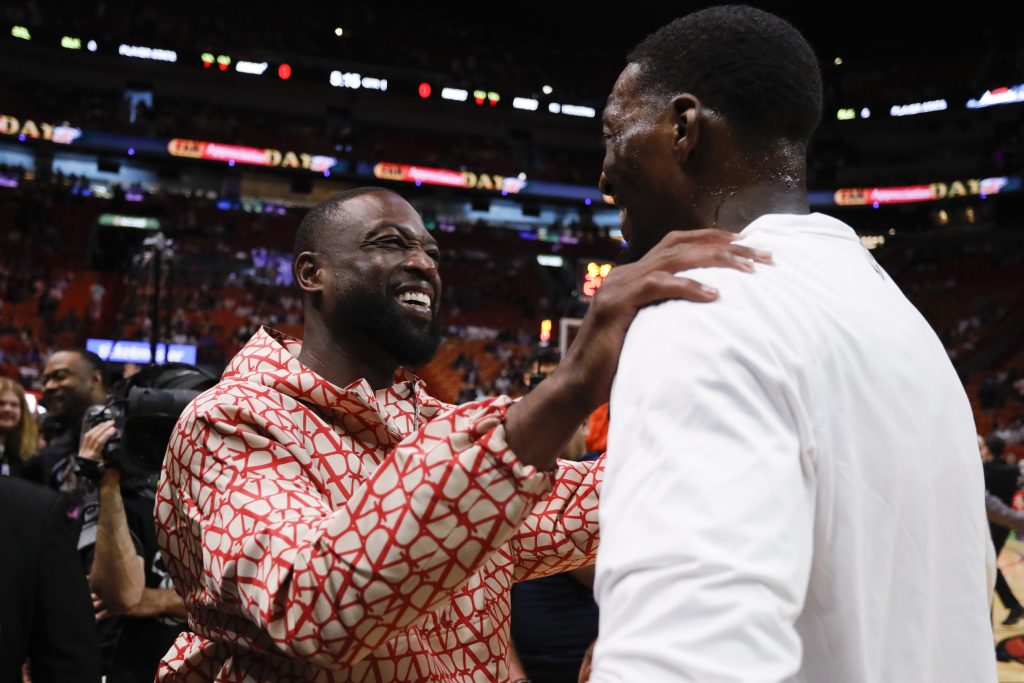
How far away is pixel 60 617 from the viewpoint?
2145 mm

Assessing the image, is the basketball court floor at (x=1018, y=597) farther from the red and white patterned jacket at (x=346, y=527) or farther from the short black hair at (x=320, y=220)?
the short black hair at (x=320, y=220)

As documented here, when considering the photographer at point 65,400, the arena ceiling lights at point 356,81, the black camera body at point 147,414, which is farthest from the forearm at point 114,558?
the arena ceiling lights at point 356,81

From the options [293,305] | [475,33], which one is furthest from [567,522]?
[475,33]

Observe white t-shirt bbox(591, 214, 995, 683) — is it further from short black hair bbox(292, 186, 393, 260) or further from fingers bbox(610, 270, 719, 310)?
short black hair bbox(292, 186, 393, 260)

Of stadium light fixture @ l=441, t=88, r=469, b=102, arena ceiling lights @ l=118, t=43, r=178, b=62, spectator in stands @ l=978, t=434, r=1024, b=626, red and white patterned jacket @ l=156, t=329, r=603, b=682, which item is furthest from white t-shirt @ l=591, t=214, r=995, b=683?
stadium light fixture @ l=441, t=88, r=469, b=102

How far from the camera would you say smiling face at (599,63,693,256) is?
1.21 m

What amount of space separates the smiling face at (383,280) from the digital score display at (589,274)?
228 inches

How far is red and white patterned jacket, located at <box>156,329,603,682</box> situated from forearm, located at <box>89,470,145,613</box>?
5.12ft

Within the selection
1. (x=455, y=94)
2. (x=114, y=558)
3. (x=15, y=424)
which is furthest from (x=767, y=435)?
(x=455, y=94)

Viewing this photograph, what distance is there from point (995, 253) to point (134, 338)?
23.0 meters

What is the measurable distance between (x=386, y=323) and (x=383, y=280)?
0.11m

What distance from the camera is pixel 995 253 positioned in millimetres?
26359

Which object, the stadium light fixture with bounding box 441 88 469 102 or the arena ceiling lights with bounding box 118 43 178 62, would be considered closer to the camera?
the arena ceiling lights with bounding box 118 43 178 62

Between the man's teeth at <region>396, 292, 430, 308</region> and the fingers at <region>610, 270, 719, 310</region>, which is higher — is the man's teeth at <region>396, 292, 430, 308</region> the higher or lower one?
the lower one
